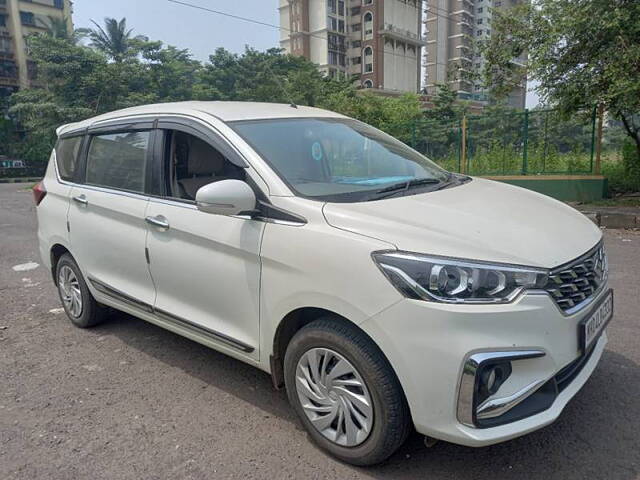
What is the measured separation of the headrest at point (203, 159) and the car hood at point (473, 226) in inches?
41.9

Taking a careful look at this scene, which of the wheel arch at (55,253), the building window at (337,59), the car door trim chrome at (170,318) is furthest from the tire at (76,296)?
the building window at (337,59)

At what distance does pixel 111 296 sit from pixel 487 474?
9.31 feet

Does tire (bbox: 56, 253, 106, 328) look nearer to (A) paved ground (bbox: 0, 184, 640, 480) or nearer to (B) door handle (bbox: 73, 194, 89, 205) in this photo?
Result: (A) paved ground (bbox: 0, 184, 640, 480)

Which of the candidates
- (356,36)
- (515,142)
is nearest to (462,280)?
(515,142)

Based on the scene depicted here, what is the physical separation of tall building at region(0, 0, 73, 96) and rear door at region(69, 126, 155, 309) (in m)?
54.0

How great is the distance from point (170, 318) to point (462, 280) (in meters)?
1.98

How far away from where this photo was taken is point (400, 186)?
2.87 metres

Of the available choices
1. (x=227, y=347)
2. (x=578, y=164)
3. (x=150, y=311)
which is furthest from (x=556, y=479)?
(x=578, y=164)

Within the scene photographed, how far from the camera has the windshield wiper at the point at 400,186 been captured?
8.81 feet

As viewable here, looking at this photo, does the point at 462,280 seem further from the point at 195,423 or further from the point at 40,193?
the point at 40,193

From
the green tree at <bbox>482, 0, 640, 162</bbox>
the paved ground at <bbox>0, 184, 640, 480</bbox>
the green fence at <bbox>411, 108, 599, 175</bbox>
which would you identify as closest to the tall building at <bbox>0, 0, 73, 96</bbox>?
the green fence at <bbox>411, 108, 599, 175</bbox>

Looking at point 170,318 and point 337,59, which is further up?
point 337,59

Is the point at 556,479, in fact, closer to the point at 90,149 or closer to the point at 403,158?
the point at 403,158

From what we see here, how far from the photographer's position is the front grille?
2.12 meters
